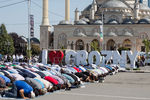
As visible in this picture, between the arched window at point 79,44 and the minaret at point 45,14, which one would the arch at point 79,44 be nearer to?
the arched window at point 79,44

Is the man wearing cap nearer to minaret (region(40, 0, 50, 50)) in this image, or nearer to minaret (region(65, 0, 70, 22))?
minaret (region(40, 0, 50, 50))

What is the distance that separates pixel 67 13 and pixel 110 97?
204ft

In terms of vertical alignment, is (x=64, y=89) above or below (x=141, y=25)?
below

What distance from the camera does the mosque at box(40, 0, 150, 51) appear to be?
70.2 m

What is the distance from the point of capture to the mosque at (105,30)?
230 feet

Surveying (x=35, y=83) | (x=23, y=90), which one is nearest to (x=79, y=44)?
(x=35, y=83)

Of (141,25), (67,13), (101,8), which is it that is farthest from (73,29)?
(141,25)

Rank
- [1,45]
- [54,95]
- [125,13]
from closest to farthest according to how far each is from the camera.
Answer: [54,95] → [1,45] → [125,13]

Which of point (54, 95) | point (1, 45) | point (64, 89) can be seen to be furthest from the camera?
point (1, 45)

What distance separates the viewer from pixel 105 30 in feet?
238

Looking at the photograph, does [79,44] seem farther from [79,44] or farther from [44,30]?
[44,30]

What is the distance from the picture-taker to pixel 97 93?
45.1 feet

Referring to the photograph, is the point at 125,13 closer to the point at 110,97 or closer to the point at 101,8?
the point at 101,8

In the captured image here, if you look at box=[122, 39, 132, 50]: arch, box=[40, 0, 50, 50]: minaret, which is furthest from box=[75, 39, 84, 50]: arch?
box=[122, 39, 132, 50]: arch
